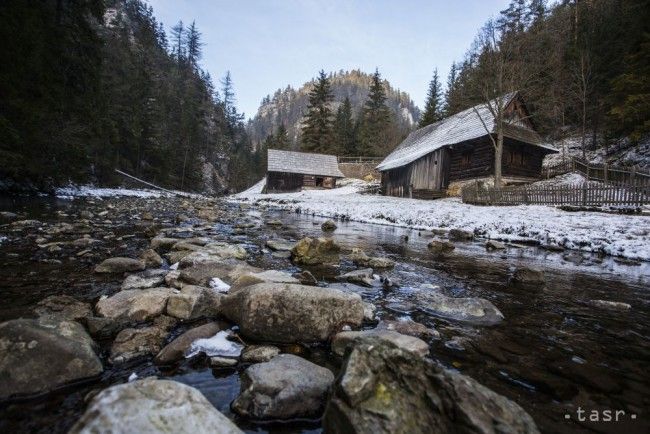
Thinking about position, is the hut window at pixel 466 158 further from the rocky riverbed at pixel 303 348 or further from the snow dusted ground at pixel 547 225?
the rocky riverbed at pixel 303 348

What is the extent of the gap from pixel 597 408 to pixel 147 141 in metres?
48.0

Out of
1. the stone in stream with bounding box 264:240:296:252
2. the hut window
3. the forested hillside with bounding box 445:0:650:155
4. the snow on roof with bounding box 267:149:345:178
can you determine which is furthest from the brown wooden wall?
the stone in stream with bounding box 264:240:296:252

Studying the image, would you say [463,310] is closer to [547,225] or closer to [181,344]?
[181,344]

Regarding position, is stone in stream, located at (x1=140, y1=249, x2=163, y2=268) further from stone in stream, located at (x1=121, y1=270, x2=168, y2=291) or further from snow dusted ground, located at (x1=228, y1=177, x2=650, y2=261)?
snow dusted ground, located at (x1=228, y1=177, x2=650, y2=261)

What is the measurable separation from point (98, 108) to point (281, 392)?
916 inches

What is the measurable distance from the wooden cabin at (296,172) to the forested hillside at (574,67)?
19.7m

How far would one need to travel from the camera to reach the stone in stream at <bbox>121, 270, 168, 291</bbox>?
369 cm

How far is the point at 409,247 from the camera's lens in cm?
848

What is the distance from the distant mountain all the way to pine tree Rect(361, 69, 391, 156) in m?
93.6

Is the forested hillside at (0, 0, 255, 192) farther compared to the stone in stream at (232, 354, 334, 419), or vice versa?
the forested hillside at (0, 0, 255, 192)

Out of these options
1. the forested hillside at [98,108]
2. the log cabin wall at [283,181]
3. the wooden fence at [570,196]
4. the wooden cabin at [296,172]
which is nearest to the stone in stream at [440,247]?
the wooden fence at [570,196]

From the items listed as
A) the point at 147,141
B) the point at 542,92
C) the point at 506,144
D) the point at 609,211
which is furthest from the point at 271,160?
the point at 609,211

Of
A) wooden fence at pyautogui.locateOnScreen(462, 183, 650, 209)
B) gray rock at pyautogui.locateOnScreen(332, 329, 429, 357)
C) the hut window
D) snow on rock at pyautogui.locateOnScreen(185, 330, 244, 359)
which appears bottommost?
snow on rock at pyautogui.locateOnScreen(185, 330, 244, 359)

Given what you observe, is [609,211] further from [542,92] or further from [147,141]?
[147,141]
